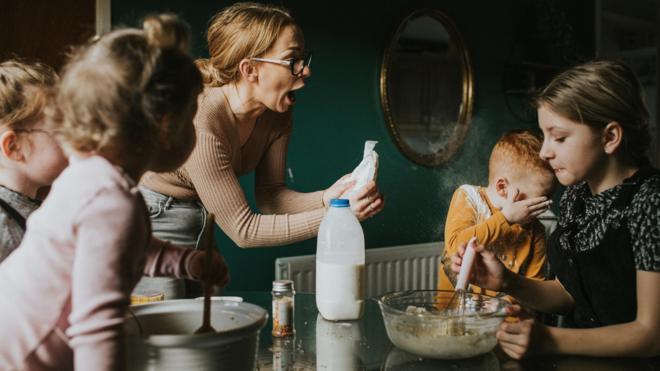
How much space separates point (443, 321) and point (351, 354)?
0.64ft

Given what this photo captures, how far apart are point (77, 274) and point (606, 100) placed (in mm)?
1172

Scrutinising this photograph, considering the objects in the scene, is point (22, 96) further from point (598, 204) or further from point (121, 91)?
point (598, 204)

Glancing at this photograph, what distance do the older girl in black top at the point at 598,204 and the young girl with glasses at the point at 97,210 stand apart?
2.76ft

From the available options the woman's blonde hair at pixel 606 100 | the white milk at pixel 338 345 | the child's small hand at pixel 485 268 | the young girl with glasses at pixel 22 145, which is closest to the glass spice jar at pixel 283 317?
the white milk at pixel 338 345

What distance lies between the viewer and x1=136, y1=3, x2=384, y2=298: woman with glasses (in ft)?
5.47

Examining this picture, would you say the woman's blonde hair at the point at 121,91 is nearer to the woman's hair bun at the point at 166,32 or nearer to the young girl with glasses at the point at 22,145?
the woman's hair bun at the point at 166,32

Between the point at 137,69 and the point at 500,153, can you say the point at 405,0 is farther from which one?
the point at 137,69

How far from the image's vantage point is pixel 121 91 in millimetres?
726

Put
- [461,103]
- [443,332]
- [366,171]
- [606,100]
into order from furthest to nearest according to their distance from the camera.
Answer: [461,103]
[366,171]
[606,100]
[443,332]

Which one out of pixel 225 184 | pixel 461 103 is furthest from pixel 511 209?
pixel 461 103

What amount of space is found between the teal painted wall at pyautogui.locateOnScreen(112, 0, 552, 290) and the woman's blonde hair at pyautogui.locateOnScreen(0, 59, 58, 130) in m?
1.57

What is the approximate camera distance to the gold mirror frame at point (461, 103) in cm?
360

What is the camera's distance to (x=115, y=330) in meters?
Result: 0.68

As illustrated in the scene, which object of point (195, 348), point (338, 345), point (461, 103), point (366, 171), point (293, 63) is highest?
point (461, 103)
